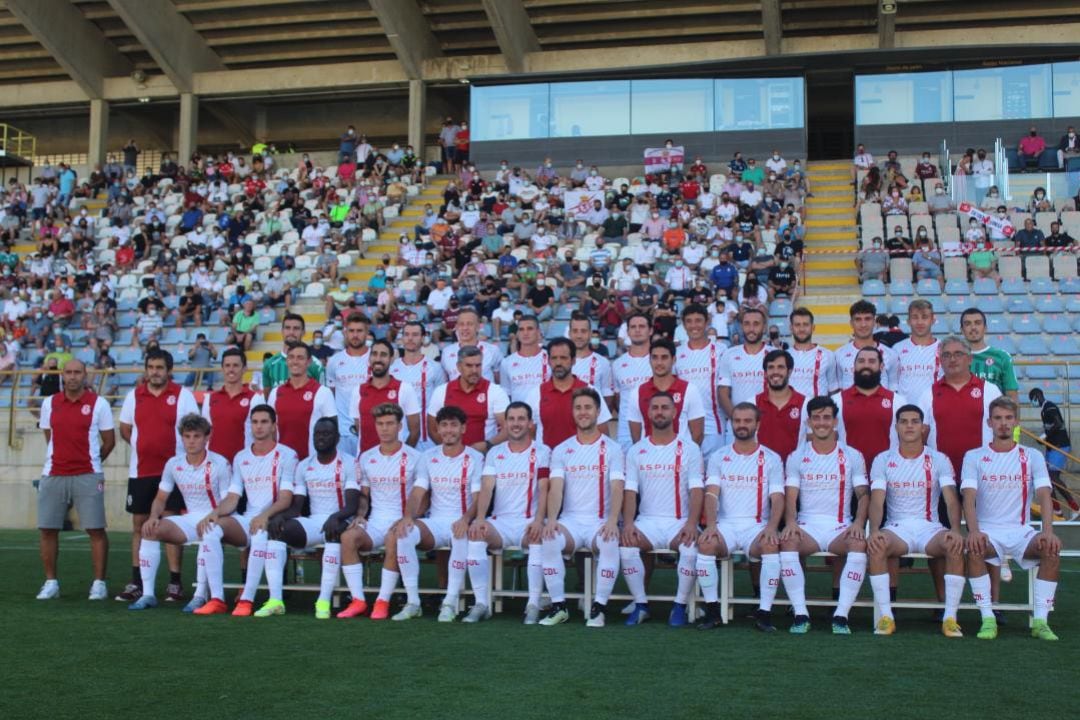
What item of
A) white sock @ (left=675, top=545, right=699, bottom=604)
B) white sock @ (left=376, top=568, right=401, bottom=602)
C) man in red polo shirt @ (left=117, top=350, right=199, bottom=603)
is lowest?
white sock @ (left=376, top=568, right=401, bottom=602)

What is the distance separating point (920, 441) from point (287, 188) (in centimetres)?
2037

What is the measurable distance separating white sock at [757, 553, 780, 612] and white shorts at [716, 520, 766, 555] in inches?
8.3

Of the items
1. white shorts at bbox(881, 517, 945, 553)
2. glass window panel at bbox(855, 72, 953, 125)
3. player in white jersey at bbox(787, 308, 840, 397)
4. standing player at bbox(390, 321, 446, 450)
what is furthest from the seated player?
glass window panel at bbox(855, 72, 953, 125)

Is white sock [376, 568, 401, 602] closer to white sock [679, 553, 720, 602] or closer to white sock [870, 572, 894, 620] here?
white sock [679, 553, 720, 602]

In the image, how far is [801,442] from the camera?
8.44 m

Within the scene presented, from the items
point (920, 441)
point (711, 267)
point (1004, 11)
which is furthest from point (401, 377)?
point (1004, 11)

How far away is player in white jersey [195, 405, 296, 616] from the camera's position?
833cm

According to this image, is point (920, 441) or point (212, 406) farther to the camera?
point (212, 406)

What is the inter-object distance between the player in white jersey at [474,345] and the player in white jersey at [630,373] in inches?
37.3

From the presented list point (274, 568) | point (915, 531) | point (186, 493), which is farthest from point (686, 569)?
point (186, 493)

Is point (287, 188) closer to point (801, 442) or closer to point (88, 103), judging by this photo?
point (88, 103)

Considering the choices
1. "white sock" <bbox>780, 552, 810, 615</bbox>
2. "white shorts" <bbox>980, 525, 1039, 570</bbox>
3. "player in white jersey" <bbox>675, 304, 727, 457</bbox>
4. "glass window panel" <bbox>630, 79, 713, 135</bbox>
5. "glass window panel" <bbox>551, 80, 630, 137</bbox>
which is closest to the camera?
"white sock" <bbox>780, 552, 810, 615</bbox>

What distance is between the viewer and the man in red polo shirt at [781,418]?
842 cm

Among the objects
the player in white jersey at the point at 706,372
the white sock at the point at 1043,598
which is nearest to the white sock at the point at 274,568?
the player in white jersey at the point at 706,372
